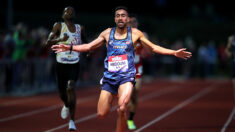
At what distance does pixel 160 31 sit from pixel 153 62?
37.2 feet

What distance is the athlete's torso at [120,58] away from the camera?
8.76m

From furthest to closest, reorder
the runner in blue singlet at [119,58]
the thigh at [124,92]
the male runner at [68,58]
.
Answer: the male runner at [68,58] → the runner in blue singlet at [119,58] → the thigh at [124,92]

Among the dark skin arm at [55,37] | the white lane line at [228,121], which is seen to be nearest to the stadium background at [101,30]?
the white lane line at [228,121]

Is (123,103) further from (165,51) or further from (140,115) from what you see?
(140,115)

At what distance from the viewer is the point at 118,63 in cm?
876

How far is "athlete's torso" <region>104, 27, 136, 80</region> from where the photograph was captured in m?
8.76

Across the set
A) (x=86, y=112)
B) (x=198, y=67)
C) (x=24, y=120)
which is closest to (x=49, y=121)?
(x=24, y=120)

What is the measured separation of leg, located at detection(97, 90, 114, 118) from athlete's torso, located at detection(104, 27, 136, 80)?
0.87ft

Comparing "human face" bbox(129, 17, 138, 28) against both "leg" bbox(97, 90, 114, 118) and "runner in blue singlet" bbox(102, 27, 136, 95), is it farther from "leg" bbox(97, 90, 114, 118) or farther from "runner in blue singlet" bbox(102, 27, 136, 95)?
"leg" bbox(97, 90, 114, 118)

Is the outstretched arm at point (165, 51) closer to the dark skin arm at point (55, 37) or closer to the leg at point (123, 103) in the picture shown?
the leg at point (123, 103)

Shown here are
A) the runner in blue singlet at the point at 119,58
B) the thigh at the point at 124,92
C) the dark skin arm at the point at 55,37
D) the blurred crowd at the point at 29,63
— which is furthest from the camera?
the blurred crowd at the point at 29,63

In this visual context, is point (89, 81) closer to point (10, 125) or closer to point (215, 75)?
point (215, 75)

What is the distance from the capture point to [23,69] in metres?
20.2

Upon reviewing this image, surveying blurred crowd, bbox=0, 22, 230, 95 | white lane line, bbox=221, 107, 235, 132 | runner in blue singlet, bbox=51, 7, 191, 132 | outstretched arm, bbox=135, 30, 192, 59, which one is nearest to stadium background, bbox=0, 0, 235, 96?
blurred crowd, bbox=0, 22, 230, 95
